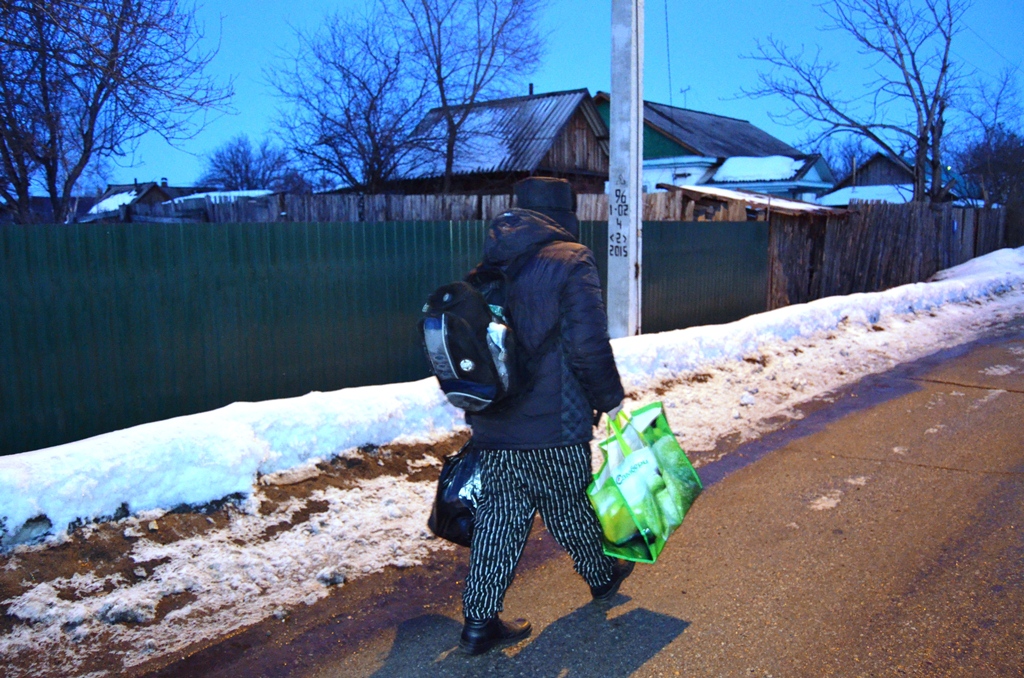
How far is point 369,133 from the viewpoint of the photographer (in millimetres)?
18078

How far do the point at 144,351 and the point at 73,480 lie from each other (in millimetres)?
1779

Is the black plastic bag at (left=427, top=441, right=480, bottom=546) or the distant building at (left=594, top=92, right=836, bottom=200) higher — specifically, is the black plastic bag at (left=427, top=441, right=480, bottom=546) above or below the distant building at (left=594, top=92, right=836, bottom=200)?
below

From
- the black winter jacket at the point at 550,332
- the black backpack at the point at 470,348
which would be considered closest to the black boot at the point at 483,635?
the black winter jacket at the point at 550,332

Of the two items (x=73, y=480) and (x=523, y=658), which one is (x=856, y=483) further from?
(x=73, y=480)

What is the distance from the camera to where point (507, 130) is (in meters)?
21.4

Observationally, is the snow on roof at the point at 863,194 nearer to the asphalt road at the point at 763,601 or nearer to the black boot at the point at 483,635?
the asphalt road at the point at 763,601

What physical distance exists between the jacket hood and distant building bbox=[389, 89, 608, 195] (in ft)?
52.7

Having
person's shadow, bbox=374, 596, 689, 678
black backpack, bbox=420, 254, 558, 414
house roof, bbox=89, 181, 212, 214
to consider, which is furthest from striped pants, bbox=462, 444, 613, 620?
house roof, bbox=89, 181, 212, 214

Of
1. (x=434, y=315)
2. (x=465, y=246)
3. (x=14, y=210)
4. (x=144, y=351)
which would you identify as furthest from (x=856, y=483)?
(x=14, y=210)

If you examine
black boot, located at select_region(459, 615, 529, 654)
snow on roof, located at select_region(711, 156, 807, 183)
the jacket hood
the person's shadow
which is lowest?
the person's shadow

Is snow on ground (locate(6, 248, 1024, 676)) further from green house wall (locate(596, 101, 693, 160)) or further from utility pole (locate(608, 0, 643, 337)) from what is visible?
green house wall (locate(596, 101, 693, 160))

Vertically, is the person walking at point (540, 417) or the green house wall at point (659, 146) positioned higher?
the green house wall at point (659, 146)

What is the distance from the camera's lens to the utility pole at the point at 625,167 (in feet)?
24.0

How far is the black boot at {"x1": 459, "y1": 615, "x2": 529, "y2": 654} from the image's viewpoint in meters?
3.10
